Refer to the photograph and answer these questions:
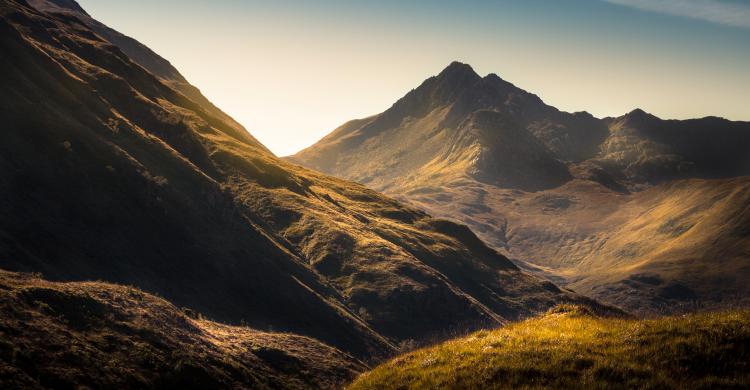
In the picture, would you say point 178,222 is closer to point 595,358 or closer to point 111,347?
point 111,347

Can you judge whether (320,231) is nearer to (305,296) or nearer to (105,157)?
(305,296)

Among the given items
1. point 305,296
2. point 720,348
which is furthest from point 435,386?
point 305,296

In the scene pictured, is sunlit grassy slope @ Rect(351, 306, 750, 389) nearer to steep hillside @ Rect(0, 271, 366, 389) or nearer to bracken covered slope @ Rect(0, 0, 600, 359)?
steep hillside @ Rect(0, 271, 366, 389)

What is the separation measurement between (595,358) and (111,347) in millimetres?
29224

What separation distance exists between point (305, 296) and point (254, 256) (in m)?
14.5

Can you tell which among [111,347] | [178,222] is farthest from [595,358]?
[178,222]

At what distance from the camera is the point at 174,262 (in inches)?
4163

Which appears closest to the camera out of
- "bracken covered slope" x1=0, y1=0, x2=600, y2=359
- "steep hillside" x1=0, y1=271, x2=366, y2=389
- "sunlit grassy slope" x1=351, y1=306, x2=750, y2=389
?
"sunlit grassy slope" x1=351, y1=306, x2=750, y2=389

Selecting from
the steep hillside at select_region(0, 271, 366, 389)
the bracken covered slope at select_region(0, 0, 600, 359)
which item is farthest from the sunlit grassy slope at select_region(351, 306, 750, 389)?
the bracken covered slope at select_region(0, 0, 600, 359)

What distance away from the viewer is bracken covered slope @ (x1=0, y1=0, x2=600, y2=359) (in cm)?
9488

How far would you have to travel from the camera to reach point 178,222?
11731 cm

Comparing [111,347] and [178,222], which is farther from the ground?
[111,347]

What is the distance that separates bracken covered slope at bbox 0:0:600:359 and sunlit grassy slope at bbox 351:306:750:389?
70.2 metres

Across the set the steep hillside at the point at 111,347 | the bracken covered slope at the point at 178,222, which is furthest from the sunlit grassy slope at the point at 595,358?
the bracken covered slope at the point at 178,222
